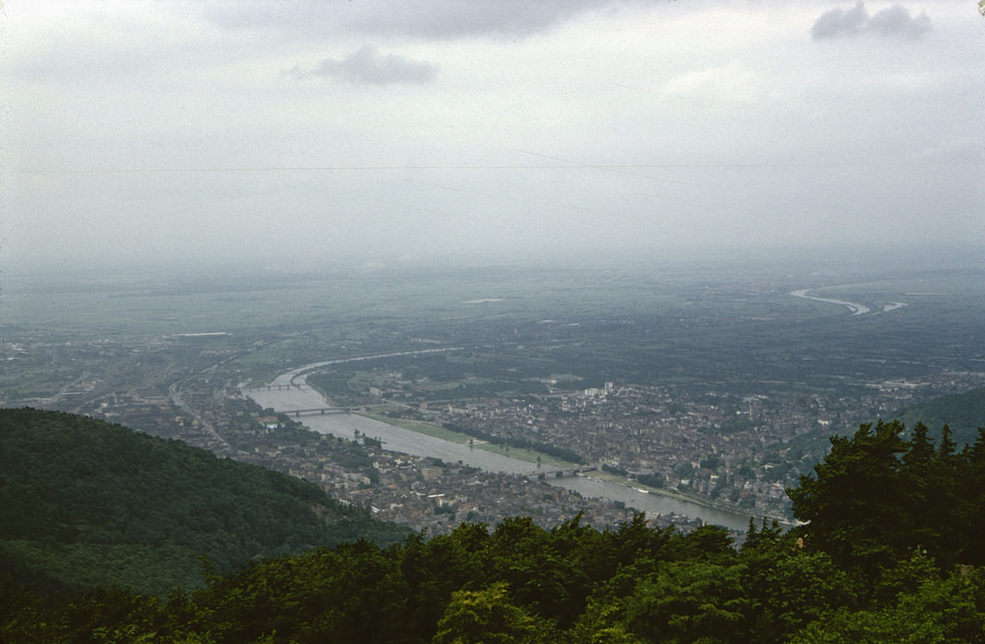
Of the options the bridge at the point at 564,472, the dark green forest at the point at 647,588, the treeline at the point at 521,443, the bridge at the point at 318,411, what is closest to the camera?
the dark green forest at the point at 647,588

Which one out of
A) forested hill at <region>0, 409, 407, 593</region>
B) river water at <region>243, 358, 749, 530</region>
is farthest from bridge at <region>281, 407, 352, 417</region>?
forested hill at <region>0, 409, 407, 593</region>

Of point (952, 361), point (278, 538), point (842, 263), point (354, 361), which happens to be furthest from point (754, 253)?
point (278, 538)

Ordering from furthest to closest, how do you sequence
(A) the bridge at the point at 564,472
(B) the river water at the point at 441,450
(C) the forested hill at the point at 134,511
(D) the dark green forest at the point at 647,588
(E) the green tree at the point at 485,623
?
(A) the bridge at the point at 564,472
(B) the river water at the point at 441,450
(C) the forested hill at the point at 134,511
(E) the green tree at the point at 485,623
(D) the dark green forest at the point at 647,588

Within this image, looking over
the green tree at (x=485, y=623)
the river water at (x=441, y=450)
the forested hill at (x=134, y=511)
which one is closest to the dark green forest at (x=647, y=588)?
the green tree at (x=485, y=623)

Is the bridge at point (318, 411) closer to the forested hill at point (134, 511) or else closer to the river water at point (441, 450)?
the river water at point (441, 450)

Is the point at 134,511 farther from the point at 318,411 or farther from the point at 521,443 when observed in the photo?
the point at 318,411

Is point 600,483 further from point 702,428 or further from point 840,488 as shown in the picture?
point 840,488
